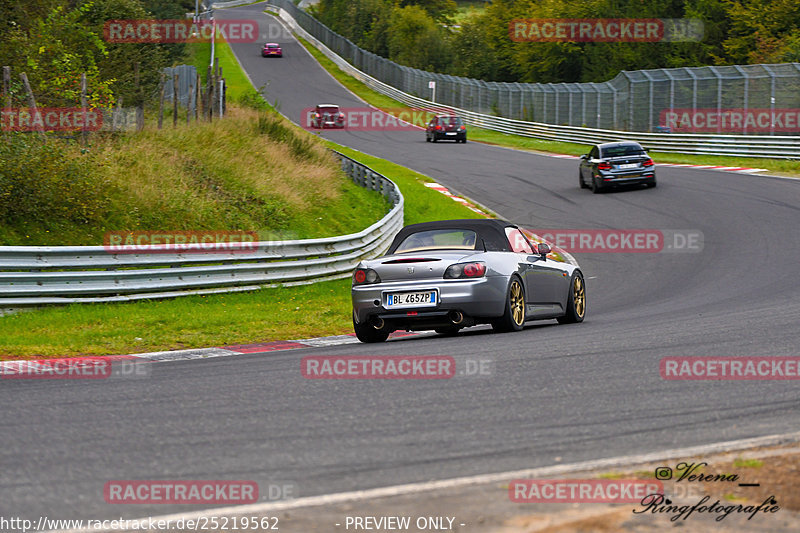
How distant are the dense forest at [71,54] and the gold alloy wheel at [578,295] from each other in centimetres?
1323

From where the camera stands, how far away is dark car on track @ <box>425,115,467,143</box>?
5116cm

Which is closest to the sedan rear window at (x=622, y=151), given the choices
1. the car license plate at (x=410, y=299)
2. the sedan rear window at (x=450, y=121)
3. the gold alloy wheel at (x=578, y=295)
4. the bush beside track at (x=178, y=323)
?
the bush beside track at (x=178, y=323)

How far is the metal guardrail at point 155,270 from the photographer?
1439 cm

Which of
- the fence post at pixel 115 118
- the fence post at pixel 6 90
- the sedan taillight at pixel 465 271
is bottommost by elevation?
the sedan taillight at pixel 465 271

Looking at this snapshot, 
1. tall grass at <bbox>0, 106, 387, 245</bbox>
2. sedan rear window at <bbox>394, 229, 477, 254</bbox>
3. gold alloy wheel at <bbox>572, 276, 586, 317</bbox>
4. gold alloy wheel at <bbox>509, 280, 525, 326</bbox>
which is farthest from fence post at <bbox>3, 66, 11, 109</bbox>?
gold alloy wheel at <bbox>509, 280, 525, 326</bbox>

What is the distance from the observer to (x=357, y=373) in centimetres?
860

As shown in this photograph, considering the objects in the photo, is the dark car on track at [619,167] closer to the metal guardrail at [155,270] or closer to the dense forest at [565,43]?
the metal guardrail at [155,270]

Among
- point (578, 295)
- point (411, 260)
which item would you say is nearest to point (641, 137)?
point (578, 295)

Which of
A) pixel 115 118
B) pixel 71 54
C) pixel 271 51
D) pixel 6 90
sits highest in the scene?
pixel 271 51

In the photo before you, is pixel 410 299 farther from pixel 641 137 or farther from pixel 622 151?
pixel 641 137

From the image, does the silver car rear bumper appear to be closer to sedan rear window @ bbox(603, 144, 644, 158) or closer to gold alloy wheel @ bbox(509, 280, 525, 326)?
gold alloy wheel @ bbox(509, 280, 525, 326)

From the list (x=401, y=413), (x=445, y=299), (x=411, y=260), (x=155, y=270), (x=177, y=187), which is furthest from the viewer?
(x=177, y=187)

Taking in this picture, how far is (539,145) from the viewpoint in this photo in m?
51.1

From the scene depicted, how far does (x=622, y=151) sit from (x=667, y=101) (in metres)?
14.2
